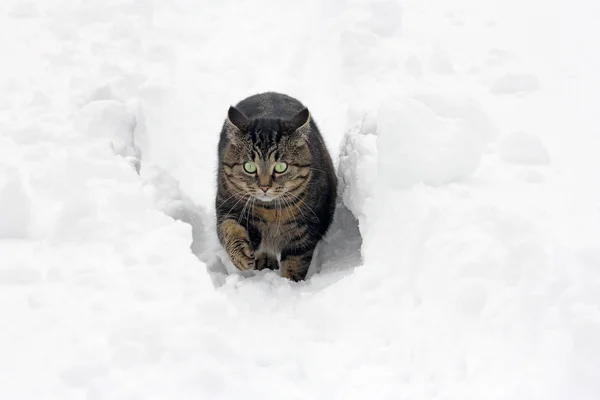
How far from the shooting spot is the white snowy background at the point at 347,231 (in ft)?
9.04

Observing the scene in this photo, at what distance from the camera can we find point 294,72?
7008mm

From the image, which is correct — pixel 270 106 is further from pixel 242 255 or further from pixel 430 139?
pixel 430 139

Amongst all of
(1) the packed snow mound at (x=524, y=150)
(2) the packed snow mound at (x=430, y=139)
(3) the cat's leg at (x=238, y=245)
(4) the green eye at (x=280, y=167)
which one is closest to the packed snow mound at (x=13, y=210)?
(3) the cat's leg at (x=238, y=245)

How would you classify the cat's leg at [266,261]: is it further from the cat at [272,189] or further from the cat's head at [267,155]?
the cat's head at [267,155]

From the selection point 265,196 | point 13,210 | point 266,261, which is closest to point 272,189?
point 265,196

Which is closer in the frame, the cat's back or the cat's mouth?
the cat's mouth

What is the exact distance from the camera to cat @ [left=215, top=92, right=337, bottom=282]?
167 inches

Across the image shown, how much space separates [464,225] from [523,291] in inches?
22.2

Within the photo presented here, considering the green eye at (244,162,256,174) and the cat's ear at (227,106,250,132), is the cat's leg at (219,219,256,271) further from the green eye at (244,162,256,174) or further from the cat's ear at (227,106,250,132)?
the cat's ear at (227,106,250,132)

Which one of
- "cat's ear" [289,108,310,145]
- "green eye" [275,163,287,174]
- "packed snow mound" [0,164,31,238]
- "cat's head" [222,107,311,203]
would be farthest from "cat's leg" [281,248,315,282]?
"packed snow mound" [0,164,31,238]

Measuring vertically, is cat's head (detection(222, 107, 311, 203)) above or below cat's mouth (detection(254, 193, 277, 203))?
above

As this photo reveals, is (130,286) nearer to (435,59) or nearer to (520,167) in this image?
(520,167)

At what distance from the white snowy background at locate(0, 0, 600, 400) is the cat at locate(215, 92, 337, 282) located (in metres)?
0.24

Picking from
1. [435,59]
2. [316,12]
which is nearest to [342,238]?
[435,59]
